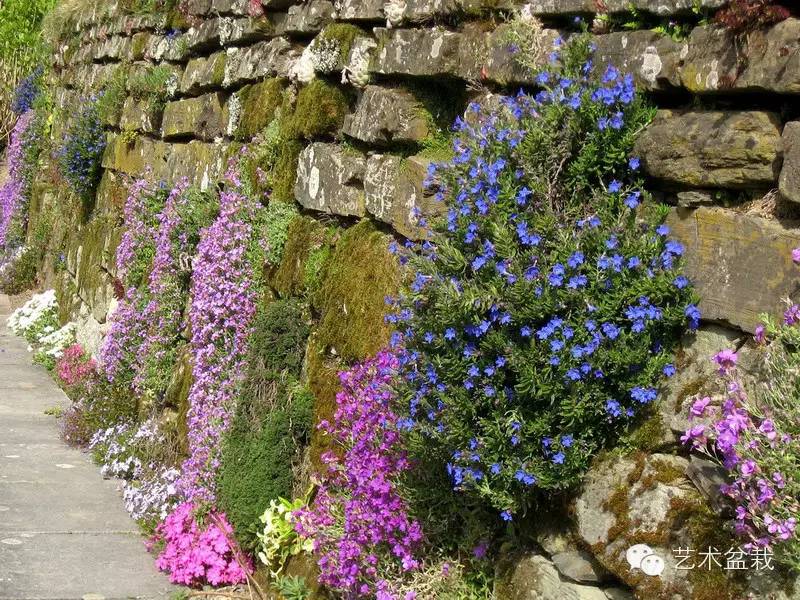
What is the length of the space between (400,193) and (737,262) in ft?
5.60

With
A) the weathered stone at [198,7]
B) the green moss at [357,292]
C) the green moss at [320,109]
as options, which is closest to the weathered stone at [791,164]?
the green moss at [357,292]

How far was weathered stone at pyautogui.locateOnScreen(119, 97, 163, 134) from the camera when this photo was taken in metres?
7.93

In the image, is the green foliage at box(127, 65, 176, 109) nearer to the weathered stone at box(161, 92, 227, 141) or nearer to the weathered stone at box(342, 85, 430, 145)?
the weathered stone at box(161, 92, 227, 141)

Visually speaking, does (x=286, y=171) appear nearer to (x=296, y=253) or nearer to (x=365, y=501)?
(x=296, y=253)

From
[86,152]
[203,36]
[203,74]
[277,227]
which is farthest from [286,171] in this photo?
[86,152]

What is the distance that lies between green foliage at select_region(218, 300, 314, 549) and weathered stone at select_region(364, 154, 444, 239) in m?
0.82

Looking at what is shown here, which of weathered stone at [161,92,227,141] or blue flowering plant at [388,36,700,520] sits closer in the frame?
blue flowering plant at [388,36,700,520]

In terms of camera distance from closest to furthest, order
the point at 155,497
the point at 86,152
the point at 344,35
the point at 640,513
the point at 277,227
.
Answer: the point at 640,513 → the point at 344,35 → the point at 277,227 → the point at 155,497 → the point at 86,152

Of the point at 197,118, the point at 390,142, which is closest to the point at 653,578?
the point at 390,142

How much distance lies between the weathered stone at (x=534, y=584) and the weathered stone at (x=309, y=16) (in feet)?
9.66

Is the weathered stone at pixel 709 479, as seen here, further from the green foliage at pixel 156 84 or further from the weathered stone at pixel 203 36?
the green foliage at pixel 156 84

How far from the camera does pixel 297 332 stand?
482 cm

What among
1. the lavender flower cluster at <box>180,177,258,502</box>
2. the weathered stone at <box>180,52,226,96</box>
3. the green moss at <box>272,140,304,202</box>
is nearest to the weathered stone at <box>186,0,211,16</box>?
the weathered stone at <box>180,52,226,96</box>

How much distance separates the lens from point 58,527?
5328 millimetres
